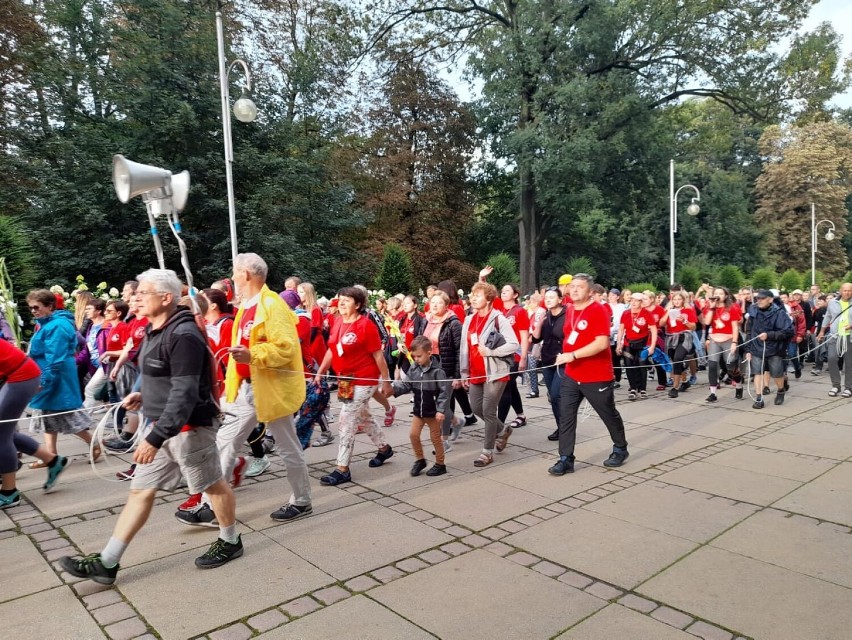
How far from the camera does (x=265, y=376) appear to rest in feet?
14.4

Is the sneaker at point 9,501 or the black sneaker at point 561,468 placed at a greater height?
the sneaker at point 9,501

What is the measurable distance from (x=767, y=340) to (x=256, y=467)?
7.67 meters

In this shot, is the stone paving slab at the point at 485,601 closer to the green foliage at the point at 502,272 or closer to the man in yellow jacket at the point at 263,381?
the man in yellow jacket at the point at 263,381

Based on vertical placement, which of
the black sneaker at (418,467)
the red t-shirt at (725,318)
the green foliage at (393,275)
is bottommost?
the black sneaker at (418,467)

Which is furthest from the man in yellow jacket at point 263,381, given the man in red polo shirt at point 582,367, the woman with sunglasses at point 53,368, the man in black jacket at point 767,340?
the man in black jacket at point 767,340

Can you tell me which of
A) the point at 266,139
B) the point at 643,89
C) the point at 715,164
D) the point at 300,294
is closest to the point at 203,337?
the point at 300,294

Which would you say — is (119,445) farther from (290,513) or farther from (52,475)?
(290,513)

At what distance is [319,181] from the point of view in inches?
908

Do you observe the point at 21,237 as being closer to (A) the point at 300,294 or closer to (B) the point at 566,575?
(A) the point at 300,294

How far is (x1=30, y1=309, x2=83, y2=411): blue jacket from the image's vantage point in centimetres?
583

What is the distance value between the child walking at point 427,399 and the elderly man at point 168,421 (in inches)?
86.1

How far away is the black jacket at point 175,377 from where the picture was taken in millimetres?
3459

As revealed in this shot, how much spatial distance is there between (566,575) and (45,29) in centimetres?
2552

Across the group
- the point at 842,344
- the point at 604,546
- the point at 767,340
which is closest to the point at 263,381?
the point at 604,546
